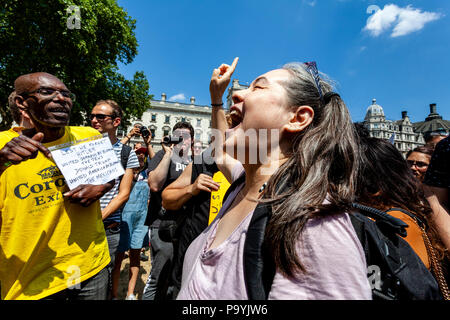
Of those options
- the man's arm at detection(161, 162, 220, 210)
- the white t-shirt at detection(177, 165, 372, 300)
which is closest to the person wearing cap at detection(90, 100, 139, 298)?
the man's arm at detection(161, 162, 220, 210)

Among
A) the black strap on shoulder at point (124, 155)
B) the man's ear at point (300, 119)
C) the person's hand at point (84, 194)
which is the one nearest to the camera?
the man's ear at point (300, 119)

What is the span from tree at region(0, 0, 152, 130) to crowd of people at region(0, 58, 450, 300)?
42.7 ft

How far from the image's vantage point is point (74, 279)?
169 cm

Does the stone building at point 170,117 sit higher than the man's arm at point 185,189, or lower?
higher

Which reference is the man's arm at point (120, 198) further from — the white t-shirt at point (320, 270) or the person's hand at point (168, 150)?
the white t-shirt at point (320, 270)

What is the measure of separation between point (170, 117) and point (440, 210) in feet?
186

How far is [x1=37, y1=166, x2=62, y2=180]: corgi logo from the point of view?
166 cm

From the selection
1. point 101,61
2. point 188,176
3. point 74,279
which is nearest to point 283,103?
point 188,176

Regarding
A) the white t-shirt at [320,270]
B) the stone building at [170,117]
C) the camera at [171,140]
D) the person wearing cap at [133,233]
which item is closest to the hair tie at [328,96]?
the white t-shirt at [320,270]

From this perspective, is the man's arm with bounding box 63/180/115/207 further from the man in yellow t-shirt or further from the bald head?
the bald head

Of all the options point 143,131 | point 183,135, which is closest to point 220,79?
point 183,135

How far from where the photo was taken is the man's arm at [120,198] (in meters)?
2.46
